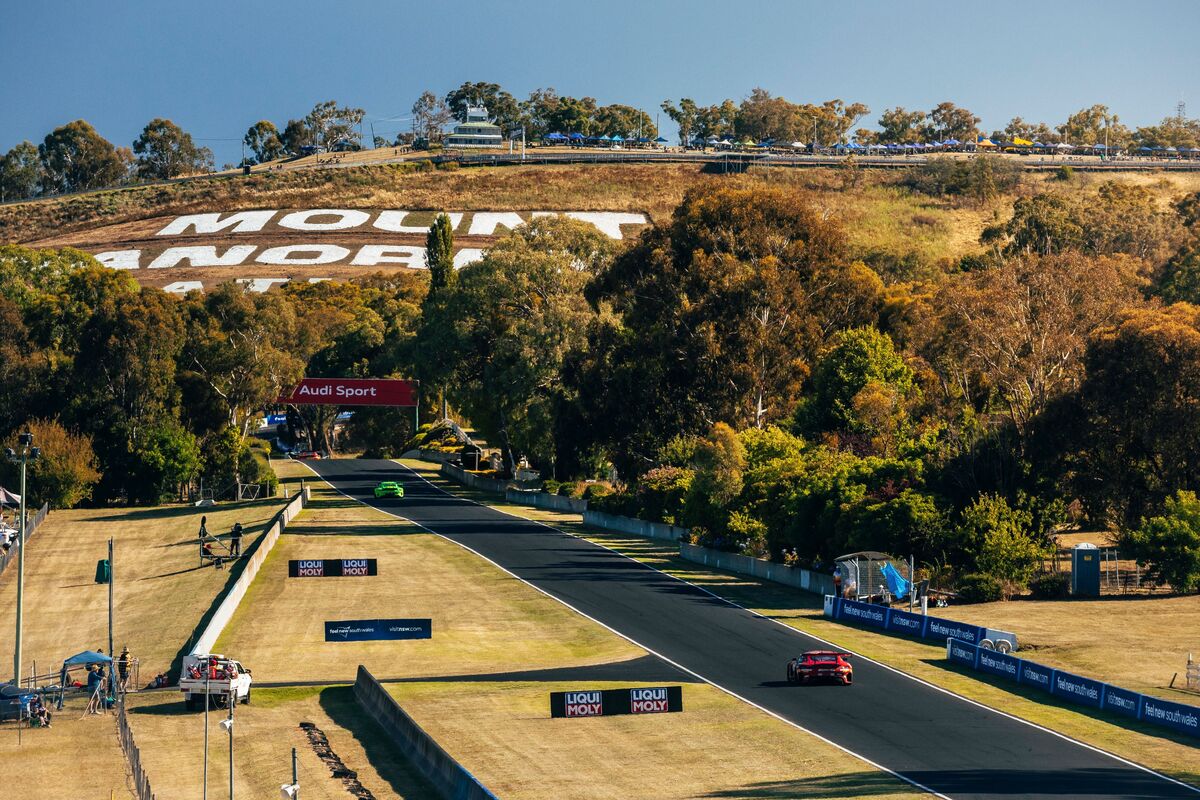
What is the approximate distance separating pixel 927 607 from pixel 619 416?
1466 inches

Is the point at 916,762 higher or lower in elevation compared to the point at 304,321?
lower

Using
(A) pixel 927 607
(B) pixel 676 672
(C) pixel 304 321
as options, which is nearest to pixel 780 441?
(A) pixel 927 607

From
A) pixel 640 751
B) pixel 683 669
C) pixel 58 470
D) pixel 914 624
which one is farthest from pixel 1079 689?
pixel 58 470

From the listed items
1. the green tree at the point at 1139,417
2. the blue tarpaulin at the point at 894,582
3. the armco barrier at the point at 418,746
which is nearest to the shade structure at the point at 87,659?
the armco barrier at the point at 418,746

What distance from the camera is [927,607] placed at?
63.2 meters

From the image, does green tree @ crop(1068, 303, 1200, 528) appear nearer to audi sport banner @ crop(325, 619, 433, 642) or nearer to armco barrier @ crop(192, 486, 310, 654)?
audi sport banner @ crop(325, 619, 433, 642)

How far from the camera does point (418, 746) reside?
126 feet

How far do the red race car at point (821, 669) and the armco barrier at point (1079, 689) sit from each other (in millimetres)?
5187

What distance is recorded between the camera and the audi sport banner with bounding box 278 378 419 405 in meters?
130

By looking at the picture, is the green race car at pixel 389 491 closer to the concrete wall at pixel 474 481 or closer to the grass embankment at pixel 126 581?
the grass embankment at pixel 126 581

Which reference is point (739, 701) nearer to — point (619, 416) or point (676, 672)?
point (676, 672)

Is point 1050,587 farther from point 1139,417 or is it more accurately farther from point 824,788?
point 824,788

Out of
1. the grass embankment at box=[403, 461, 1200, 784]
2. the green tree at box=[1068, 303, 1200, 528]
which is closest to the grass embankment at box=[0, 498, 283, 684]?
the grass embankment at box=[403, 461, 1200, 784]

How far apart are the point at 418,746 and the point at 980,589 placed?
33.5 metres
